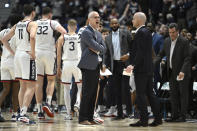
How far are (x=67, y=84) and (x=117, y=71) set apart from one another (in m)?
1.36

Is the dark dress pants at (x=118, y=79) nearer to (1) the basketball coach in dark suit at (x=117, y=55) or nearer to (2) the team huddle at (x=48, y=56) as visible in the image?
(1) the basketball coach in dark suit at (x=117, y=55)

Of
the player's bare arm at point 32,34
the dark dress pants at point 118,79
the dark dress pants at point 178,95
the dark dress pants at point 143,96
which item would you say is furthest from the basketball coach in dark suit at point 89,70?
the dark dress pants at point 178,95

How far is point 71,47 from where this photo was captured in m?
11.0

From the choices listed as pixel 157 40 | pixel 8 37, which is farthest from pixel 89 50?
pixel 157 40

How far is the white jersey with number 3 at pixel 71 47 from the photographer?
10930mm

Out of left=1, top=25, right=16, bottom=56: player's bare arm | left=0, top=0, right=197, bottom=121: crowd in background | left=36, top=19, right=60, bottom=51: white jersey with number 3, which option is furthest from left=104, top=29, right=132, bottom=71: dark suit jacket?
left=1, top=25, right=16, bottom=56: player's bare arm

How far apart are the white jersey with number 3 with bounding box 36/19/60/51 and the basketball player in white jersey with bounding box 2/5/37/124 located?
99cm

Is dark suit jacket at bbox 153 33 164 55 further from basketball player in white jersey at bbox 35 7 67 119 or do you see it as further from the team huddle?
basketball player in white jersey at bbox 35 7 67 119

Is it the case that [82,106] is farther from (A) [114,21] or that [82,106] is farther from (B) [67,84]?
(A) [114,21]

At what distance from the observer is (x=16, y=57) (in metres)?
9.72

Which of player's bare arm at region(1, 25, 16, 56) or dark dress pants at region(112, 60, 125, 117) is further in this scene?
dark dress pants at region(112, 60, 125, 117)

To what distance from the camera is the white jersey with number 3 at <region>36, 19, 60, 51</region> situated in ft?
35.4

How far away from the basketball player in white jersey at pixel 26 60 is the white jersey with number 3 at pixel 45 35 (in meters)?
0.99

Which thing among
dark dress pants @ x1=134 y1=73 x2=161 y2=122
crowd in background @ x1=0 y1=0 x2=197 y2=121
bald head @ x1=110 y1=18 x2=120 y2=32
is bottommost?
dark dress pants @ x1=134 y1=73 x2=161 y2=122
